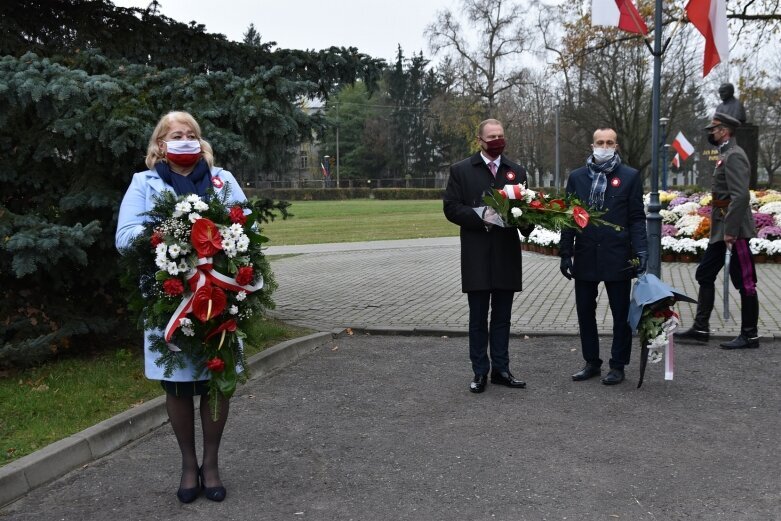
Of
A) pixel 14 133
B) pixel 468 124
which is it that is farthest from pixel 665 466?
pixel 468 124

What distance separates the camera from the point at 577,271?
6344mm

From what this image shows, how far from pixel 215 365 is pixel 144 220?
2.71ft

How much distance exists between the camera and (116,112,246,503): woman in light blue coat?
401cm

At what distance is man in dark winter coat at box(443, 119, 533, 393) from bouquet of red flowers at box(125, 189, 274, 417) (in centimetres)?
234

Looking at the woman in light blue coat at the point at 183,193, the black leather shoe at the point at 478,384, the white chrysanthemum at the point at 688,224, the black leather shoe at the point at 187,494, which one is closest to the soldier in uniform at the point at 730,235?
the black leather shoe at the point at 478,384

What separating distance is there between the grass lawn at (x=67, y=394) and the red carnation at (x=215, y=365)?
0.22 m

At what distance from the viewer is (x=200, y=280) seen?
3770mm

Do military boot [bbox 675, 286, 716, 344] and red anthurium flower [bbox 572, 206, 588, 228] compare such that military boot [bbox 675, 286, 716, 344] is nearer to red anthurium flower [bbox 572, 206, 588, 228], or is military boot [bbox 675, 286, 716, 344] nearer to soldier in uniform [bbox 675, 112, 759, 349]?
soldier in uniform [bbox 675, 112, 759, 349]

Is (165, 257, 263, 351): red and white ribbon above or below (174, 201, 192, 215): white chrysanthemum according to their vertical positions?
below

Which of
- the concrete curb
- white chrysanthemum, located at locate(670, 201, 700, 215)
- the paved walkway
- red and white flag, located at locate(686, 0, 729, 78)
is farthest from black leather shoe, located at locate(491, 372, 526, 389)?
white chrysanthemum, located at locate(670, 201, 700, 215)

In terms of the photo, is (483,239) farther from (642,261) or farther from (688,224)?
(688,224)

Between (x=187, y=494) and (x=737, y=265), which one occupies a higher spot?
(x=737, y=265)

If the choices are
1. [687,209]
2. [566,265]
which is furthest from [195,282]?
[687,209]

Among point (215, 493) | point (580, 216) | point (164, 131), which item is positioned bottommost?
point (215, 493)
